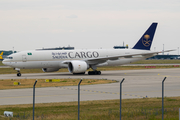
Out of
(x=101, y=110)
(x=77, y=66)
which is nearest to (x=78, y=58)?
(x=77, y=66)

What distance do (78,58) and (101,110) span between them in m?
31.0

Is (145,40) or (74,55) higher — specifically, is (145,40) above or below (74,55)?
above

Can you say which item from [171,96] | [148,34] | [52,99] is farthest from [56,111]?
[148,34]

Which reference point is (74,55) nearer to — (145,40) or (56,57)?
(56,57)

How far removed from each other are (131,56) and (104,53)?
14.8ft

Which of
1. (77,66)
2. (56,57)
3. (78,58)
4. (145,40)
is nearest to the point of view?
(77,66)

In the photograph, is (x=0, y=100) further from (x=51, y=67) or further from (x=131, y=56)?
(x=131, y=56)

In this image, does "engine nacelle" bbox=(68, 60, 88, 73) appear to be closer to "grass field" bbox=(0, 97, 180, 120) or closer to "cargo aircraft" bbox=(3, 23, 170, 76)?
"cargo aircraft" bbox=(3, 23, 170, 76)

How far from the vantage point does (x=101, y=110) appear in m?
16.8

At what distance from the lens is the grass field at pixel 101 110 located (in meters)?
14.6

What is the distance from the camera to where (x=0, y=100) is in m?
20.8

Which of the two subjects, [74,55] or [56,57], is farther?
[74,55]

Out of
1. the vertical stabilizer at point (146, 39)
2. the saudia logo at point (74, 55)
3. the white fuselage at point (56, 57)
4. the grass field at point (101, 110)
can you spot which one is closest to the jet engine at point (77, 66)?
the white fuselage at point (56, 57)

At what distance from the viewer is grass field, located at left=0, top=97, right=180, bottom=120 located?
14648mm
